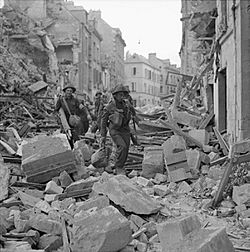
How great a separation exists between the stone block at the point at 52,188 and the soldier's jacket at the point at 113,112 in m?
1.92

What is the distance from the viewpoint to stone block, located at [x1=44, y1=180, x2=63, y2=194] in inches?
249

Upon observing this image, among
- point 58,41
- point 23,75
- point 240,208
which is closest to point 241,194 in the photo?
point 240,208

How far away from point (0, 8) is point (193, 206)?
3101 cm

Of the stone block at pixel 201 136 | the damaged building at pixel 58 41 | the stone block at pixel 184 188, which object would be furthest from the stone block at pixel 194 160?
the damaged building at pixel 58 41

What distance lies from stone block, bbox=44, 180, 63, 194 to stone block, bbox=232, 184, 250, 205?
2.69m

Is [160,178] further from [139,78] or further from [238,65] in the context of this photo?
[139,78]

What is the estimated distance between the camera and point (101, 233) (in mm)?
3959

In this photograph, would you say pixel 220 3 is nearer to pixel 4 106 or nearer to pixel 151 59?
pixel 4 106

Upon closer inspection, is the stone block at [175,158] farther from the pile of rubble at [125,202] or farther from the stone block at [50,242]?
the stone block at [50,242]

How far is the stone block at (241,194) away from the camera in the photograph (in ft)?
19.5

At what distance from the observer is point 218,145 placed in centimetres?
1040

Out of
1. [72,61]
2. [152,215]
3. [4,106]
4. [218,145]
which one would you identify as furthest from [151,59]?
[152,215]

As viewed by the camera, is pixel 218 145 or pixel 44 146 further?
pixel 218 145

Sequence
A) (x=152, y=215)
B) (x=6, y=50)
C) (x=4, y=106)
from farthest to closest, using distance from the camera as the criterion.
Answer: (x=6, y=50) → (x=4, y=106) → (x=152, y=215)
